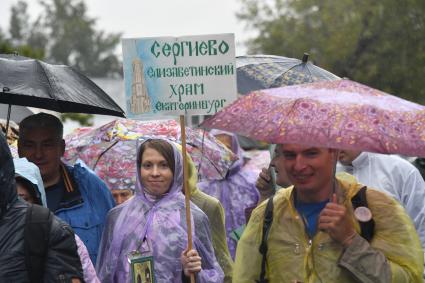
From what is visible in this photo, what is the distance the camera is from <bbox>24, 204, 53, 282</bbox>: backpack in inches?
180

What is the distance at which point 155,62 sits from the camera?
20.7 ft

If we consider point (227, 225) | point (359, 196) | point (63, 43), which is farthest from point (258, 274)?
Result: point (63, 43)

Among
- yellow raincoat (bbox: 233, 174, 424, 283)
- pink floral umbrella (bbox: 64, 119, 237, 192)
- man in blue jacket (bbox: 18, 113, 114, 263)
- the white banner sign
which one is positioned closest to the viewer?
yellow raincoat (bbox: 233, 174, 424, 283)

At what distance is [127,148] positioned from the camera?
8.34 meters

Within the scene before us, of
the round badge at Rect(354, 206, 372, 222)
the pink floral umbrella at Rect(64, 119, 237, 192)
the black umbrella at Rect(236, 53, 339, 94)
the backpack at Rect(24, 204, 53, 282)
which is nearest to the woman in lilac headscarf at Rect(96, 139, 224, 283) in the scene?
the pink floral umbrella at Rect(64, 119, 237, 192)

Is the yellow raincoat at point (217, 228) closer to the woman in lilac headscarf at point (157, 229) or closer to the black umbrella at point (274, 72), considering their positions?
the woman in lilac headscarf at point (157, 229)

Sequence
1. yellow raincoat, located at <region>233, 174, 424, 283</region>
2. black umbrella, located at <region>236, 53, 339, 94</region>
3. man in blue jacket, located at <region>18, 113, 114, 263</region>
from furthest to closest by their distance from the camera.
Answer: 1. black umbrella, located at <region>236, 53, 339, 94</region>
2. man in blue jacket, located at <region>18, 113, 114, 263</region>
3. yellow raincoat, located at <region>233, 174, 424, 283</region>

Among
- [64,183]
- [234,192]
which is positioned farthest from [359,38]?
[64,183]

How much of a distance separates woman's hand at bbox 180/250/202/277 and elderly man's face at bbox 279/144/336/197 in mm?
1374

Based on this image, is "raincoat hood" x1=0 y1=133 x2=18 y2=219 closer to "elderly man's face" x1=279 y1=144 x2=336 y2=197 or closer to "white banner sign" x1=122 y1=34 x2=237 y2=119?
"elderly man's face" x1=279 y1=144 x2=336 y2=197

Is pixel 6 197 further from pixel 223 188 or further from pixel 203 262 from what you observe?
pixel 223 188

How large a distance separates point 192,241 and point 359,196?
167 centimetres

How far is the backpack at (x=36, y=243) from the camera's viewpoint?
4.56 m

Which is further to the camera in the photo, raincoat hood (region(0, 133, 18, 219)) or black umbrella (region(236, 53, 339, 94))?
black umbrella (region(236, 53, 339, 94))
